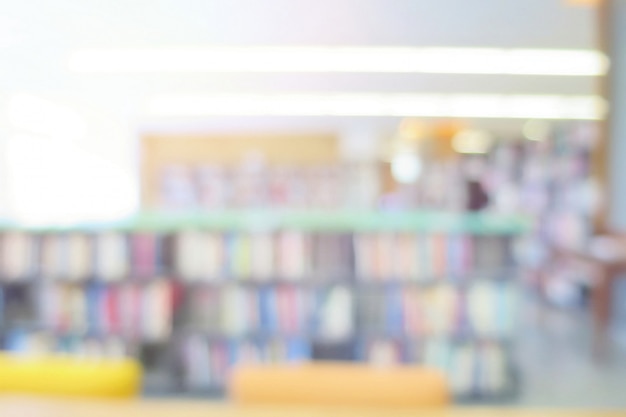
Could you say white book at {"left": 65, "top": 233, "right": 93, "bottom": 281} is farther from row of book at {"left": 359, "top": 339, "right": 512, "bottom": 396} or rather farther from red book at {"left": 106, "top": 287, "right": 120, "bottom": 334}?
row of book at {"left": 359, "top": 339, "right": 512, "bottom": 396}

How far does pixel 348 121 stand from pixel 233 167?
6.89 ft

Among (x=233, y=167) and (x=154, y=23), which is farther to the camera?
(x=233, y=167)

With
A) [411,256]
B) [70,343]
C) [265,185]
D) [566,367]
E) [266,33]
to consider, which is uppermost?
[265,185]

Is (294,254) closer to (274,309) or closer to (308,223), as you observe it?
(308,223)

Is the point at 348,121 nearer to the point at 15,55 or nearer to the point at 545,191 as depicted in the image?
the point at 545,191

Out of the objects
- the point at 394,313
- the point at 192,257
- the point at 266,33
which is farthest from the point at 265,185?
the point at 266,33

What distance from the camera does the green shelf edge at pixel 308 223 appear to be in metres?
3.31

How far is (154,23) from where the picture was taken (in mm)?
1718

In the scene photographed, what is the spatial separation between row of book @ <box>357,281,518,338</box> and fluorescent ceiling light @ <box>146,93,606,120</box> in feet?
8.62

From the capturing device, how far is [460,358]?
3.43 meters

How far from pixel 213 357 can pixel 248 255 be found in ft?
2.24

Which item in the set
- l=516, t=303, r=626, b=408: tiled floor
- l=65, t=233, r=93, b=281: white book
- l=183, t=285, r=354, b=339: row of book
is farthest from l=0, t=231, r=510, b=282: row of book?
l=516, t=303, r=626, b=408: tiled floor

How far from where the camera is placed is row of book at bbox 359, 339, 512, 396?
11.1ft

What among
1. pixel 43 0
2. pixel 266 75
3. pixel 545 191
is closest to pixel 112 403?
pixel 43 0
